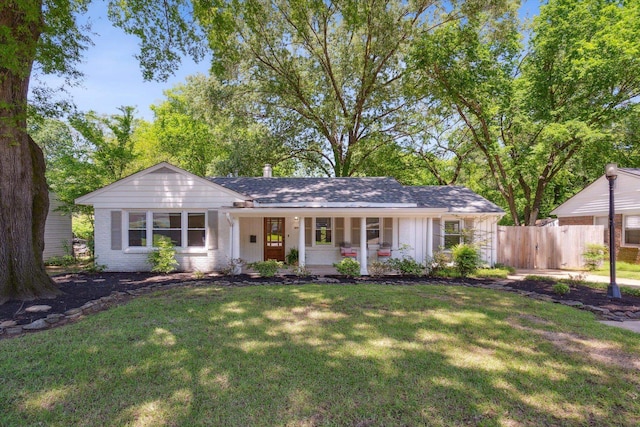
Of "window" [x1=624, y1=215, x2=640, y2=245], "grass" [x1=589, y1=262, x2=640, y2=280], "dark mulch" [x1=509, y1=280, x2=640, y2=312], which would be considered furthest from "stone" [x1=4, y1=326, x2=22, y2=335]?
"window" [x1=624, y1=215, x2=640, y2=245]

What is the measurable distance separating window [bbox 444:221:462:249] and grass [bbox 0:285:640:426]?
6.72 meters

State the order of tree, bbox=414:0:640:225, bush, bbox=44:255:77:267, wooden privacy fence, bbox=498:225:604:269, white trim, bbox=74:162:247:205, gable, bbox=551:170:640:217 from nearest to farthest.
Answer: white trim, bbox=74:162:247:205, wooden privacy fence, bbox=498:225:604:269, gable, bbox=551:170:640:217, bush, bbox=44:255:77:267, tree, bbox=414:0:640:225

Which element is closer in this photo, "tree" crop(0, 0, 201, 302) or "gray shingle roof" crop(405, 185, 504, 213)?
"tree" crop(0, 0, 201, 302)

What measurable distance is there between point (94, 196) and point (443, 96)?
1632 centimetres

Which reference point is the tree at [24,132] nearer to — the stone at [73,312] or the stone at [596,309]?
the stone at [73,312]

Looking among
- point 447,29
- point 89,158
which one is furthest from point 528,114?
point 89,158

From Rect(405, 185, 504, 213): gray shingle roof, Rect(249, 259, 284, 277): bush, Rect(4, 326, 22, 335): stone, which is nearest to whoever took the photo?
Rect(4, 326, 22, 335): stone

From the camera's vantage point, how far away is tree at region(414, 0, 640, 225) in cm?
1387

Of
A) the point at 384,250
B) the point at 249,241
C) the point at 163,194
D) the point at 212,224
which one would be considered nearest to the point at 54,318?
the point at 212,224

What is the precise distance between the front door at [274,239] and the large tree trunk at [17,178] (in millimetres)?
6639

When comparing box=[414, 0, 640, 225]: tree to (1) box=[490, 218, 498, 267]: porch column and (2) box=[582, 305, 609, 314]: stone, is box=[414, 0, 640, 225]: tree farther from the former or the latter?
(2) box=[582, 305, 609, 314]: stone

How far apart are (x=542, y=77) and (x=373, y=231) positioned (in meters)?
12.6

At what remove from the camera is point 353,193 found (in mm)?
12227

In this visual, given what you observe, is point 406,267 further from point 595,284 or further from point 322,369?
point 322,369
